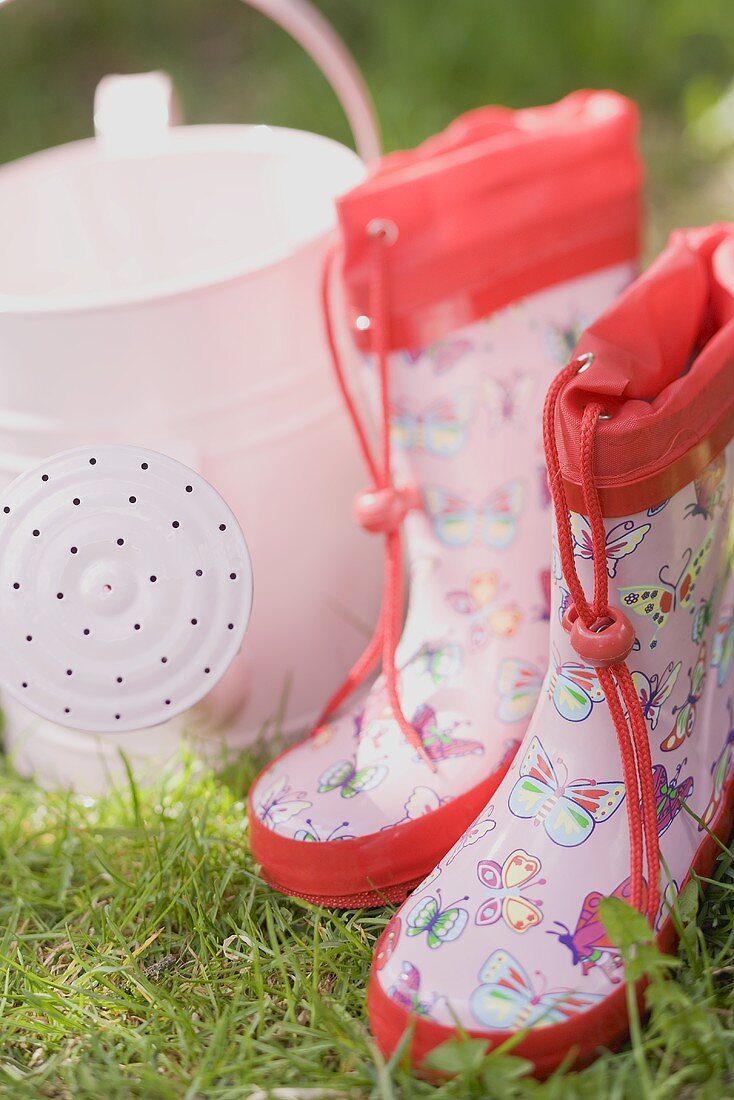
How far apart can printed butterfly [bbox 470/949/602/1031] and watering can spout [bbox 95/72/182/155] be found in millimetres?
897

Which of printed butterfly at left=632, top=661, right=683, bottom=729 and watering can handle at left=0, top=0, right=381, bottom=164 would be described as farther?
watering can handle at left=0, top=0, right=381, bottom=164

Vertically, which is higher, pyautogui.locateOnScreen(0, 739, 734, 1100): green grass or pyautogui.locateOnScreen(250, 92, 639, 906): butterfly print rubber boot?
pyautogui.locateOnScreen(250, 92, 639, 906): butterfly print rubber boot

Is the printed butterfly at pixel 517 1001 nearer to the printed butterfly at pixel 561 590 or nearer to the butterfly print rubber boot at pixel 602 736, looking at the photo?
the butterfly print rubber boot at pixel 602 736

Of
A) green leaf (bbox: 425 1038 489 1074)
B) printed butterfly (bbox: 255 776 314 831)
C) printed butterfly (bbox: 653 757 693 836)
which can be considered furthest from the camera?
printed butterfly (bbox: 255 776 314 831)

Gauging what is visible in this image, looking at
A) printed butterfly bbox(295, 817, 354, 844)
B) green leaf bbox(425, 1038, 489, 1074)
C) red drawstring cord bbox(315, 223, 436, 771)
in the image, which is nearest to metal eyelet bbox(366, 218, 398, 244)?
red drawstring cord bbox(315, 223, 436, 771)

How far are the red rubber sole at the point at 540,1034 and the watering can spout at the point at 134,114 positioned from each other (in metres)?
0.88

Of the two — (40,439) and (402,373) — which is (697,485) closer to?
(402,373)

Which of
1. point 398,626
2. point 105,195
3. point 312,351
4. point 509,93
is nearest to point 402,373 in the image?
point 312,351

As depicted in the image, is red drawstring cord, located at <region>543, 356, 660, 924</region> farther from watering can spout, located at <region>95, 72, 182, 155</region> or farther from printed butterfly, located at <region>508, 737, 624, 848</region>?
watering can spout, located at <region>95, 72, 182, 155</region>

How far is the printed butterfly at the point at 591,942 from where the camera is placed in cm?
77

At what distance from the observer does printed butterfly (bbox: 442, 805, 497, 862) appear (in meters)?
0.85

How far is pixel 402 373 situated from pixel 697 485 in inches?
11.5

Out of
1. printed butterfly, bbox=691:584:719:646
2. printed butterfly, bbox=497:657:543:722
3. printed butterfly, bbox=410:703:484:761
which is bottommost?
printed butterfly, bbox=410:703:484:761

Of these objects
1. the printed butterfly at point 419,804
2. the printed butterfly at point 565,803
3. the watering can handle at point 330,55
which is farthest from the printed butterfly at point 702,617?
the watering can handle at point 330,55
